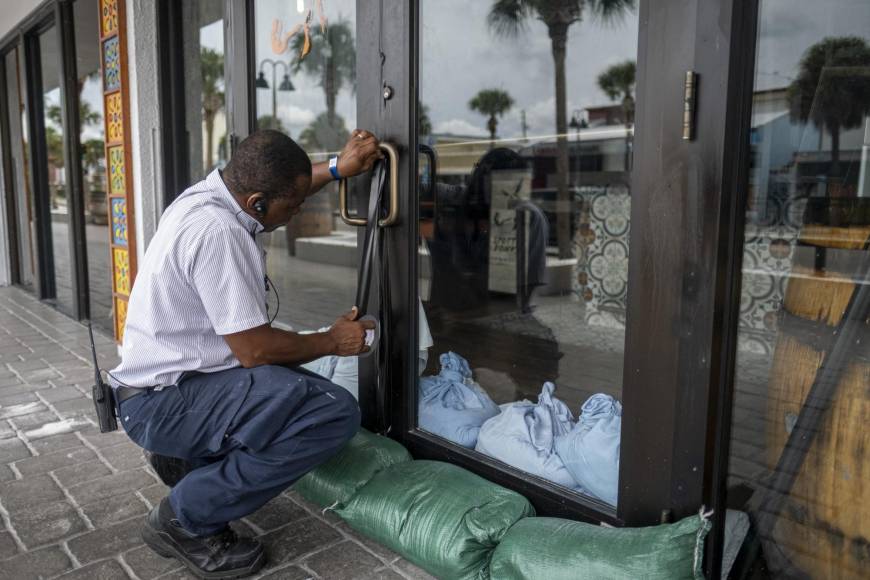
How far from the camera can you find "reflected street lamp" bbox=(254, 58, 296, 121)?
3.58 m

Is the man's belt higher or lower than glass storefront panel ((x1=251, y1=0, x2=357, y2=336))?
lower

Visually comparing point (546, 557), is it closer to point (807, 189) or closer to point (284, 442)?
point (284, 442)

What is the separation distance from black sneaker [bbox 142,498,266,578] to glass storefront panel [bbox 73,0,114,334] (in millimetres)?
3565

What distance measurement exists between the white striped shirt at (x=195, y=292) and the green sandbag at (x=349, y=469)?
54 cm

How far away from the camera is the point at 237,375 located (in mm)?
2037

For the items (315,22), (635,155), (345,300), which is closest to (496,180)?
(345,300)

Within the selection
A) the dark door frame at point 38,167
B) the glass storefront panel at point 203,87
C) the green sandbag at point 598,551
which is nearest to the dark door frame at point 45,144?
the dark door frame at point 38,167

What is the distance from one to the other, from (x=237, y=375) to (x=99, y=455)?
135cm

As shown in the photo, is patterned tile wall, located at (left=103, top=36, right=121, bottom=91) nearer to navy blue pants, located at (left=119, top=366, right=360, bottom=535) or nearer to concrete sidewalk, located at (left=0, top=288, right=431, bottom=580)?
concrete sidewalk, located at (left=0, top=288, right=431, bottom=580)

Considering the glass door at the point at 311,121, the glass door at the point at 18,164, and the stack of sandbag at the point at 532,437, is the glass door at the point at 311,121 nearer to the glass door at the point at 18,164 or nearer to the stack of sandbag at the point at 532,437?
the stack of sandbag at the point at 532,437

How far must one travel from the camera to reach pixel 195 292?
2.00 m

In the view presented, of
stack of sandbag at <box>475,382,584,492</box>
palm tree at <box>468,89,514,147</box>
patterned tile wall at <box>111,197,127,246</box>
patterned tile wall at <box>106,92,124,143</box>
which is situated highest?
palm tree at <box>468,89,514,147</box>

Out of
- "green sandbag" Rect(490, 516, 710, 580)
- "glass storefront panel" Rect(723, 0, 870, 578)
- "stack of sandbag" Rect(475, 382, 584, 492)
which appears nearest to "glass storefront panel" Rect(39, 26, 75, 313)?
"stack of sandbag" Rect(475, 382, 584, 492)

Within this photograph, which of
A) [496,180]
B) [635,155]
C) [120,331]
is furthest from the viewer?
[496,180]
